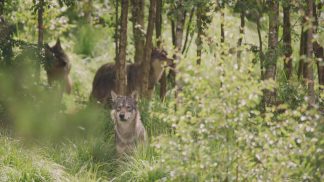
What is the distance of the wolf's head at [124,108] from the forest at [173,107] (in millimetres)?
17

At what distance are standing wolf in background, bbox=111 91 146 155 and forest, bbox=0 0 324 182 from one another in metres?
0.02

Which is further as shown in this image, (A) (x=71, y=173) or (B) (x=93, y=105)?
(B) (x=93, y=105)

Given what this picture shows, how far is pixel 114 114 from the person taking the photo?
34.1 feet

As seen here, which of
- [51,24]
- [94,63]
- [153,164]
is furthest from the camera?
[94,63]

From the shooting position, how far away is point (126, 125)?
33.5 ft

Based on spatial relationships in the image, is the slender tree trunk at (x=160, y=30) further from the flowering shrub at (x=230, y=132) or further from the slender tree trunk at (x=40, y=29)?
the flowering shrub at (x=230, y=132)

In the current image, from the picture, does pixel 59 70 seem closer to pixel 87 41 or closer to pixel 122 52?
pixel 122 52

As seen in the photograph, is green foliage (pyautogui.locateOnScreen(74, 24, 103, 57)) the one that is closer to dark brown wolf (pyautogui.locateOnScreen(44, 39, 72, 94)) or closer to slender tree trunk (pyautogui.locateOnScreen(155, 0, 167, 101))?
dark brown wolf (pyautogui.locateOnScreen(44, 39, 72, 94))

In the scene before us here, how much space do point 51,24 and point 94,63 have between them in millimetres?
2980

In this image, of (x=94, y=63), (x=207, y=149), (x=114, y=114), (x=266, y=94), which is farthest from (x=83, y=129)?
(x=94, y=63)

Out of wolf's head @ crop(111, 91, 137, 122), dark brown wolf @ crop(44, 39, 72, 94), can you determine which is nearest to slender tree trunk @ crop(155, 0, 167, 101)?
dark brown wolf @ crop(44, 39, 72, 94)

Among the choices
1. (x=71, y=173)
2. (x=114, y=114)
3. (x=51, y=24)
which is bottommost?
(x=71, y=173)

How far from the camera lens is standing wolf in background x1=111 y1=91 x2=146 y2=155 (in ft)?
33.1

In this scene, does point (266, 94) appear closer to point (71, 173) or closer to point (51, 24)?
point (71, 173)
